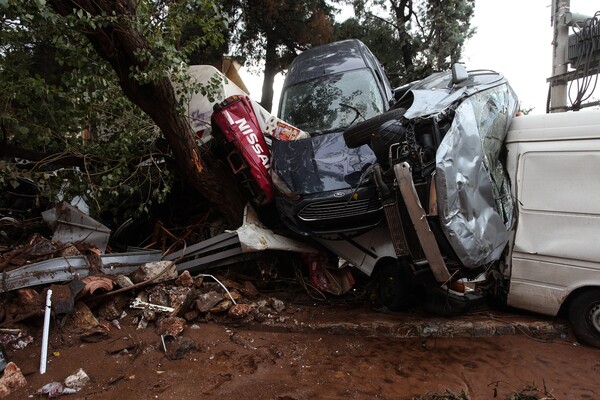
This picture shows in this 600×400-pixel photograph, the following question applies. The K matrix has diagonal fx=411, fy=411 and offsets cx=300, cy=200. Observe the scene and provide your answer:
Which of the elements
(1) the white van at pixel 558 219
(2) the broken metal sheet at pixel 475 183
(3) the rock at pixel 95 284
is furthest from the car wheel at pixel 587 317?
(3) the rock at pixel 95 284

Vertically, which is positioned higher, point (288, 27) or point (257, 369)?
point (288, 27)

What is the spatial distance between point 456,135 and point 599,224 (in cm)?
143

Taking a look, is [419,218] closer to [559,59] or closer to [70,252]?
[70,252]

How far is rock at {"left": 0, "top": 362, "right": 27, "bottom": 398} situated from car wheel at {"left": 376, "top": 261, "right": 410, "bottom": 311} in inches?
131

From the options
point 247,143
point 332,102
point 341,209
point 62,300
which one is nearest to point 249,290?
point 341,209

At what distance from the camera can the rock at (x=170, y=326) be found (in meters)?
3.79

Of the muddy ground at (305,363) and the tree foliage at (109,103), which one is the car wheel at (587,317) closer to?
the muddy ground at (305,363)

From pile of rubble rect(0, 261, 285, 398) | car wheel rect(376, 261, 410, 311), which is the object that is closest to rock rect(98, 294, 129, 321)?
pile of rubble rect(0, 261, 285, 398)

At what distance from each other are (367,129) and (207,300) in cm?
239

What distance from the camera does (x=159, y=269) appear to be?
4.52 meters

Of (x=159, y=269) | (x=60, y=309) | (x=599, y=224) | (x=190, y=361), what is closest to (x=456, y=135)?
(x=599, y=224)

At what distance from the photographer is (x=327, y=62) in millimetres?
6270

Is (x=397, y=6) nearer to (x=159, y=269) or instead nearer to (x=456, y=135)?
(x=456, y=135)

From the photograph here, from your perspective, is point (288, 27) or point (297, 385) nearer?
point (297, 385)
